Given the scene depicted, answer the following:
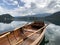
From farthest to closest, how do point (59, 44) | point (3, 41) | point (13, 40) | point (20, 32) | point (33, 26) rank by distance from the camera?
1. point (33, 26)
2. point (59, 44)
3. point (20, 32)
4. point (13, 40)
5. point (3, 41)

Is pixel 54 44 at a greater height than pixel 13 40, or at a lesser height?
lesser

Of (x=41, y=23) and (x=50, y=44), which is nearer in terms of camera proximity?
(x=50, y=44)

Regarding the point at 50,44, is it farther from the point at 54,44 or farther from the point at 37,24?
the point at 37,24

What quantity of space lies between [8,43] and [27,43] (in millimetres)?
1843

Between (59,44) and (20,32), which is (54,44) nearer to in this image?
(59,44)

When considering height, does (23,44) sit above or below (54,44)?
above

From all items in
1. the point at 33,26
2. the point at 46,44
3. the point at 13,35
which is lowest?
the point at 46,44

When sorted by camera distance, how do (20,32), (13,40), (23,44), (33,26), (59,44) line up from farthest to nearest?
(33,26)
(59,44)
(20,32)
(13,40)
(23,44)

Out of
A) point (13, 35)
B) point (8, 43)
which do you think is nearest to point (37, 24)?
point (13, 35)

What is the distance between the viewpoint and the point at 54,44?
45.1 feet

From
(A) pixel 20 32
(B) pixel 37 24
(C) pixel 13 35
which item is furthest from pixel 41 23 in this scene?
(C) pixel 13 35

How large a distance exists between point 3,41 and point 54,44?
7393 mm

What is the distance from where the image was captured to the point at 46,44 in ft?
45.7

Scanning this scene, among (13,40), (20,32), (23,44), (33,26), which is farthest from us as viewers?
(33,26)
